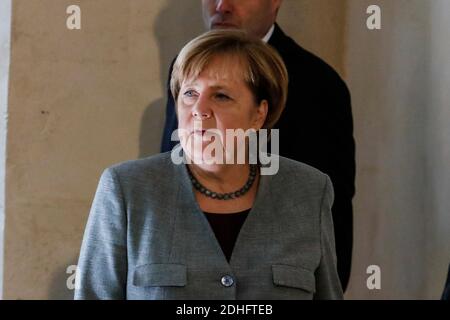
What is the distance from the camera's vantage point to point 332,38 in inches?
90.3

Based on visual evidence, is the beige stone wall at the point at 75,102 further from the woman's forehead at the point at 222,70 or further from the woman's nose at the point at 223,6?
the woman's forehead at the point at 222,70

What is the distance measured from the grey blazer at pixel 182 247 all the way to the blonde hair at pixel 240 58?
172 millimetres

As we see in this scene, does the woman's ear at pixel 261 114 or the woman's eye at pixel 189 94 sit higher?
the woman's eye at pixel 189 94

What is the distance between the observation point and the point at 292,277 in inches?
62.5

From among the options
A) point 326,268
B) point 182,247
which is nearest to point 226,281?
point 182,247

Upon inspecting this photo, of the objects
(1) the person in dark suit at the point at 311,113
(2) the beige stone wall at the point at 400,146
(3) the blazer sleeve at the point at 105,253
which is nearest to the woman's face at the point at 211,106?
(3) the blazer sleeve at the point at 105,253

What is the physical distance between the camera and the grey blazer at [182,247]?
156 cm

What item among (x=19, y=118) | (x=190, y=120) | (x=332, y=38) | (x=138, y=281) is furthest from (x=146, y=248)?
(x=332, y=38)

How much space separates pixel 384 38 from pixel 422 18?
0.36 ft

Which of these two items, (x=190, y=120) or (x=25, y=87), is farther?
(x=25, y=87)

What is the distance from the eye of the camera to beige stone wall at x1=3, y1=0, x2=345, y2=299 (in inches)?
87.8

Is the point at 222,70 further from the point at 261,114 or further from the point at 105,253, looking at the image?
the point at 105,253

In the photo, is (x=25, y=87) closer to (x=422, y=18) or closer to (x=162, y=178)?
(x=162, y=178)

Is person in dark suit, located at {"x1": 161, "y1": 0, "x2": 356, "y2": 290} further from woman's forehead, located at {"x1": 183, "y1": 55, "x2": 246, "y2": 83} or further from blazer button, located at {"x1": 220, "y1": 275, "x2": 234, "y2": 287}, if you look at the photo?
blazer button, located at {"x1": 220, "y1": 275, "x2": 234, "y2": 287}
